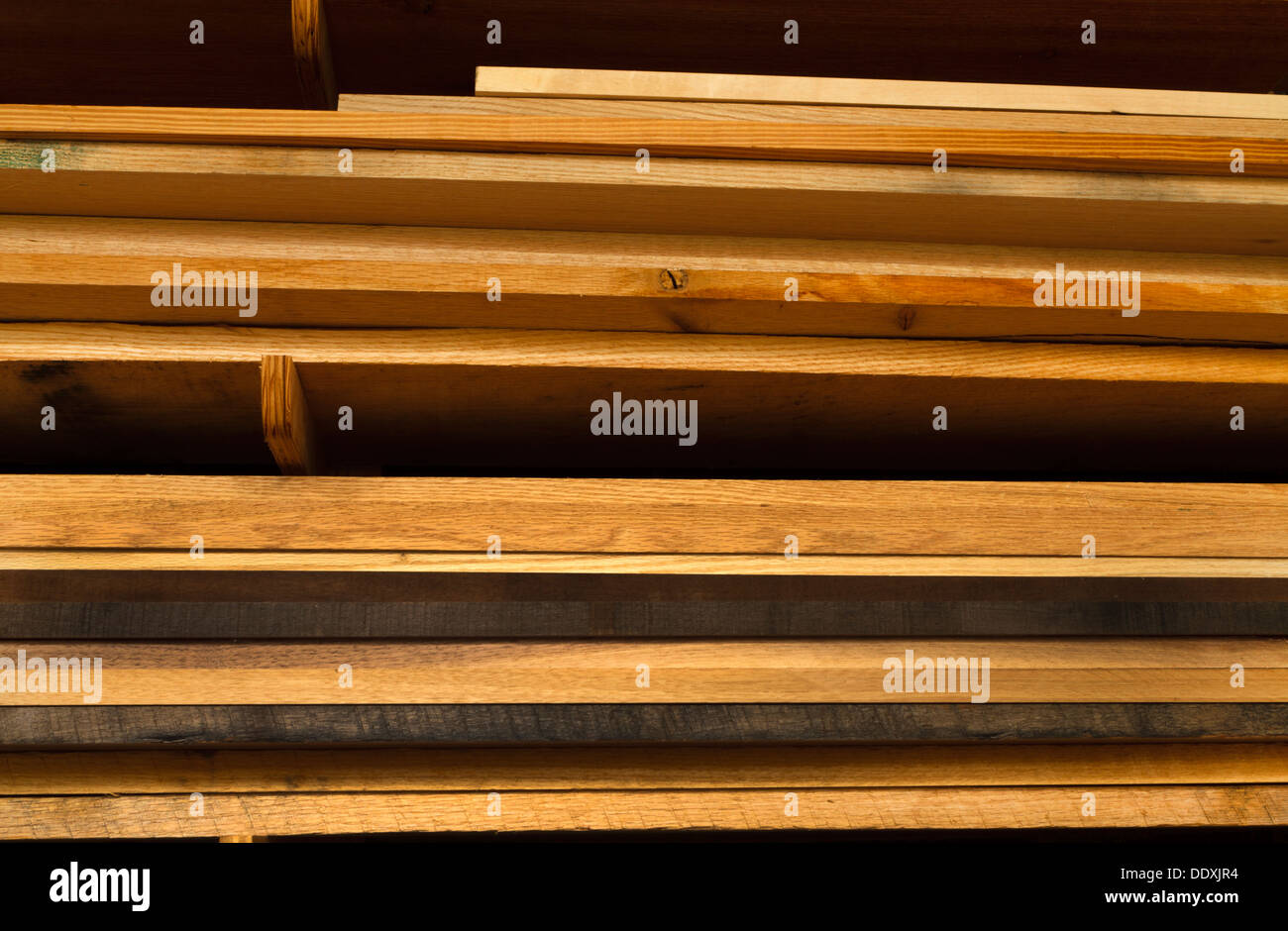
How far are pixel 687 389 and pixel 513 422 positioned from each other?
35 centimetres

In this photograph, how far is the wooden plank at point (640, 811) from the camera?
1208 millimetres

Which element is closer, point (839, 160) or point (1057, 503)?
point (1057, 503)

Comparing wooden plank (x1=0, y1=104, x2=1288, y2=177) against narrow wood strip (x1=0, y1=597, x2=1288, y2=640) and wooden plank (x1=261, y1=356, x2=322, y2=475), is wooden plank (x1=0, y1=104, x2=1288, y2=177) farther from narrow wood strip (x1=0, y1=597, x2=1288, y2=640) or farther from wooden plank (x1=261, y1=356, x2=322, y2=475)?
narrow wood strip (x1=0, y1=597, x2=1288, y2=640)

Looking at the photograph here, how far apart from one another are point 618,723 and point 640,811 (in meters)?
0.16

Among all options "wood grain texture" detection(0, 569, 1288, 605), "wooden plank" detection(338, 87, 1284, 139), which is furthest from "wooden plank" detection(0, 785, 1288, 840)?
"wooden plank" detection(338, 87, 1284, 139)

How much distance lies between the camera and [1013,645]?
129cm

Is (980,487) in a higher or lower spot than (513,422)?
lower

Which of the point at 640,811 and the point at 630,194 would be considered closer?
the point at 640,811

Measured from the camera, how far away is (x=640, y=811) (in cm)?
125

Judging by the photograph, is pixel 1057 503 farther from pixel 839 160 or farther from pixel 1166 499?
pixel 839 160

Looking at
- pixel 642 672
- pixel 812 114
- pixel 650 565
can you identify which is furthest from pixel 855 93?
pixel 642 672

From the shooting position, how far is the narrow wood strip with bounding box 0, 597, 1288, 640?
4.03 feet

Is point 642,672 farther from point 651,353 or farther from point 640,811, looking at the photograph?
point 651,353
